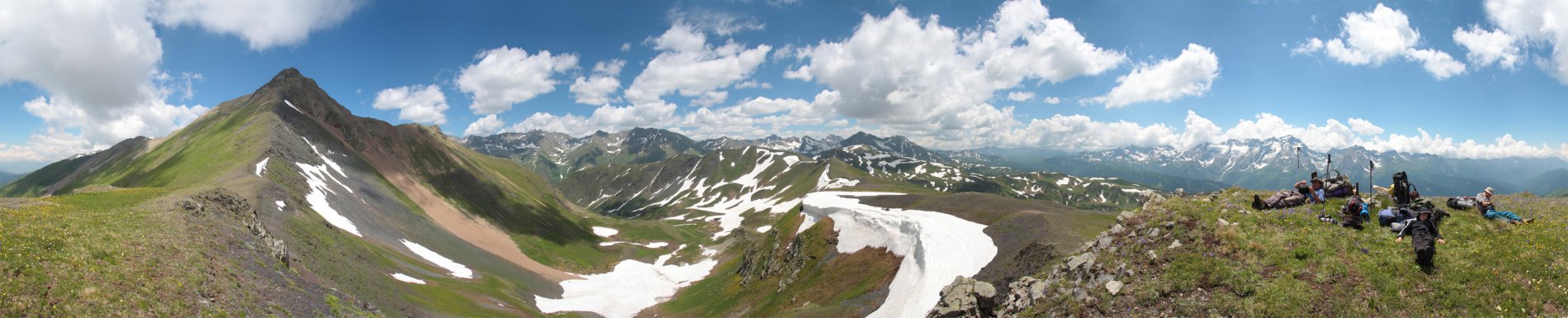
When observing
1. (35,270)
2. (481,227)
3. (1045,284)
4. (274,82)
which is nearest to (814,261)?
(1045,284)

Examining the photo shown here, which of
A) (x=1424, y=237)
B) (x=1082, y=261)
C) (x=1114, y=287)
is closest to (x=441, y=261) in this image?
(x=1082, y=261)

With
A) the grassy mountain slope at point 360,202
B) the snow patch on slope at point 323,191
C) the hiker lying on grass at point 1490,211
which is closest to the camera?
the hiker lying on grass at point 1490,211

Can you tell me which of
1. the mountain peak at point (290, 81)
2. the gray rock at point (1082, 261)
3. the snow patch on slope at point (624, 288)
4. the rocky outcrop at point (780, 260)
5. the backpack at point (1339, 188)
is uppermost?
the mountain peak at point (290, 81)

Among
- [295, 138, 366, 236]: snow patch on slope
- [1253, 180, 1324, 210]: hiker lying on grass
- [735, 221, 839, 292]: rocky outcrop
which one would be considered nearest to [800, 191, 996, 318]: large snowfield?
[735, 221, 839, 292]: rocky outcrop

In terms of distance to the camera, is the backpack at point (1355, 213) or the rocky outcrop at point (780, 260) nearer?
the backpack at point (1355, 213)

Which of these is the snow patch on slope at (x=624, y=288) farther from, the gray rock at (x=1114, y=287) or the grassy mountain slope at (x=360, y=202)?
the gray rock at (x=1114, y=287)

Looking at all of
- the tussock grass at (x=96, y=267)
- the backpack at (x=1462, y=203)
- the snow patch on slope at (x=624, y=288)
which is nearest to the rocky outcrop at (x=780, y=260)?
the snow patch on slope at (x=624, y=288)

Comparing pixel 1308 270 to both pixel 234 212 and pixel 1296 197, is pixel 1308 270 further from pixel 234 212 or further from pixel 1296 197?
pixel 234 212

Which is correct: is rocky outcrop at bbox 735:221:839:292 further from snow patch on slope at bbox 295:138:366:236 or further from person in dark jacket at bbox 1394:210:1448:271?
snow patch on slope at bbox 295:138:366:236
